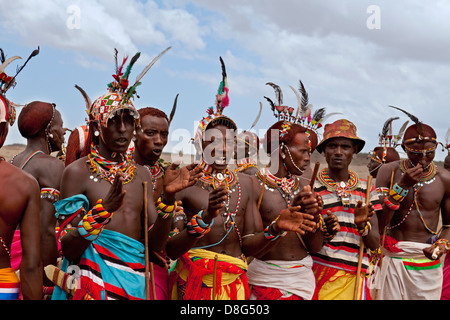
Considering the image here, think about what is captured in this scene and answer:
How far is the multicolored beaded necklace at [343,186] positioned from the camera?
5797mm

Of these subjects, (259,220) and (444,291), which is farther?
(444,291)

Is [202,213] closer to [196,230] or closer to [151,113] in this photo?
[196,230]

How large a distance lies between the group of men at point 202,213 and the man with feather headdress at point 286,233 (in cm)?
1

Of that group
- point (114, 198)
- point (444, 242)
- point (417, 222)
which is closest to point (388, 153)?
point (417, 222)

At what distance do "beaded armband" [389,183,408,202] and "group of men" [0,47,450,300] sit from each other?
0.04ft

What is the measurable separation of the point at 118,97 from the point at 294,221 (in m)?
1.93

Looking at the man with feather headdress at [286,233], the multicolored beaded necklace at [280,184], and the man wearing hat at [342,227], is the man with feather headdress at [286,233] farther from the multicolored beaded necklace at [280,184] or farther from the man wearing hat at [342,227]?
the man wearing hat at [342,227]

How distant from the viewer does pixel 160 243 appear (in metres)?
4.65

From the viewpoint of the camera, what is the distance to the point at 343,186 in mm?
5859

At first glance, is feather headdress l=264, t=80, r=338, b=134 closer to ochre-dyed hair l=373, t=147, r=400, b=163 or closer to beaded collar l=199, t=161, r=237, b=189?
beaded collar l=199, t=161, r=237, b=189
